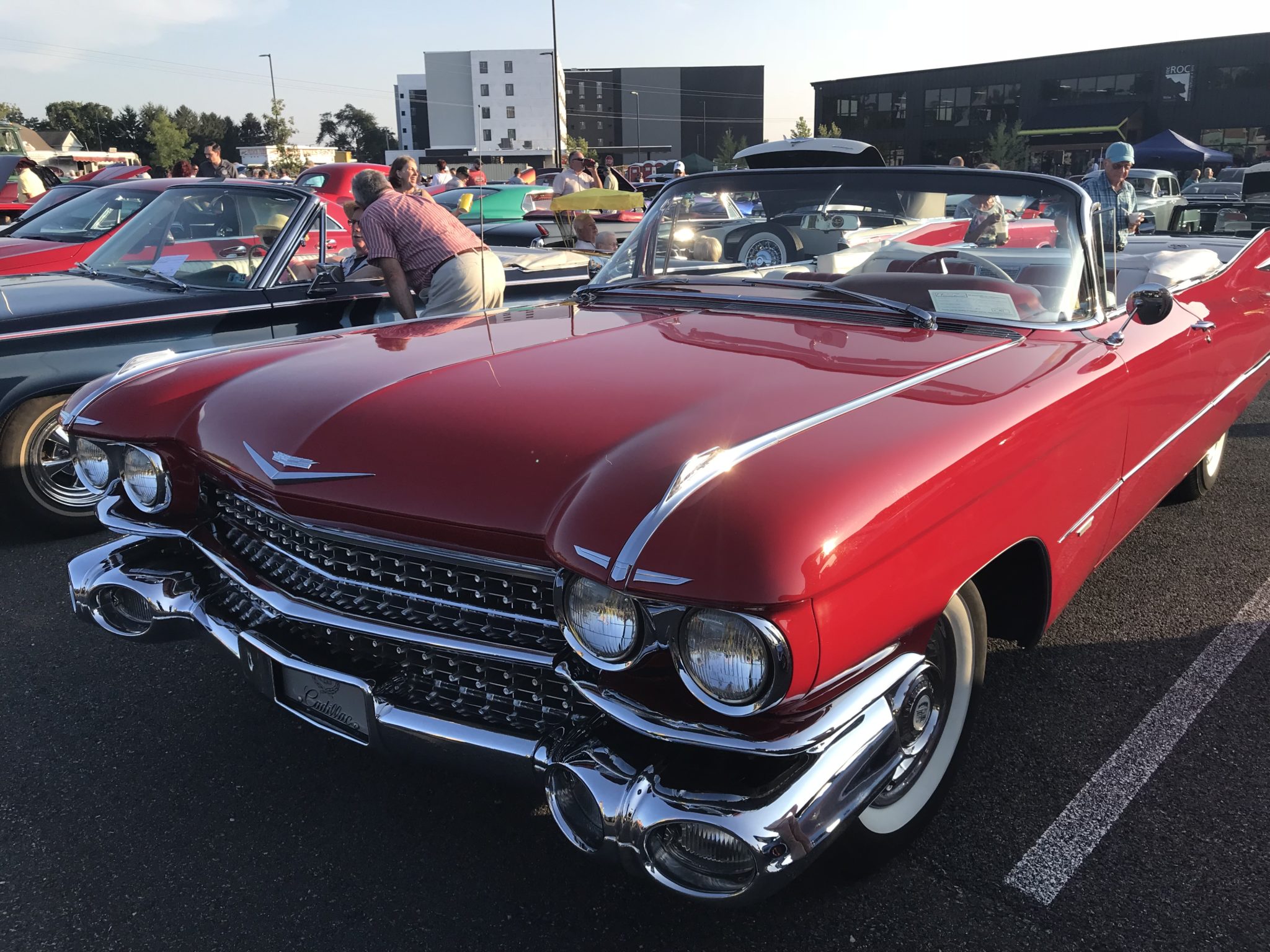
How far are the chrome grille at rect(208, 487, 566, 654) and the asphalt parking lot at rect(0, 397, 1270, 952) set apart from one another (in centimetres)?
29

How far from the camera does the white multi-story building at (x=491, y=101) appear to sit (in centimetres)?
8812

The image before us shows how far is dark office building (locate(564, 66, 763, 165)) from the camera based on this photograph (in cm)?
9438

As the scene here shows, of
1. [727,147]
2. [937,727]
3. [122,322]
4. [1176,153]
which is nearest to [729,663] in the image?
[937,727]

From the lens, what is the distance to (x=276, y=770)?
2523 millimetres

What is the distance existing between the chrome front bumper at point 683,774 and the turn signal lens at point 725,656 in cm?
8

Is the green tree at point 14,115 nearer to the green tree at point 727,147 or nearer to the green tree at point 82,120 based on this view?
the green tree at point 82,120

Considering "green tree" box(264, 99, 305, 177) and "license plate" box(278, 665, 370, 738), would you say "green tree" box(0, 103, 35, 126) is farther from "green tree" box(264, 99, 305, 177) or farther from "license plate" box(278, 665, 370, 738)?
"license plate" box(278, 665, 370, 738)

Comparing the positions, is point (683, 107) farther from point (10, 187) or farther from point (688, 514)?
point (688, 514)

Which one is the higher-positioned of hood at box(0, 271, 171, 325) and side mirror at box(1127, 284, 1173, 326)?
side mirror at box(1127, 284, 1173, 326)

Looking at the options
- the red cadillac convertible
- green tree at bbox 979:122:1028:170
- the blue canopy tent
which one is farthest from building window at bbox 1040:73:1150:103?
the red cadillac convertible

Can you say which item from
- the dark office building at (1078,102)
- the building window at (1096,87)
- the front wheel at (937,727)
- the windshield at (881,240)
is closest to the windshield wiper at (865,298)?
the windshield at (881,240)

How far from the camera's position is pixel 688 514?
5.10 feet

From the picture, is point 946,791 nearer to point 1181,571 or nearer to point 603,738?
point 603,738

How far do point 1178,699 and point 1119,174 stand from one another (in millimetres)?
4777
